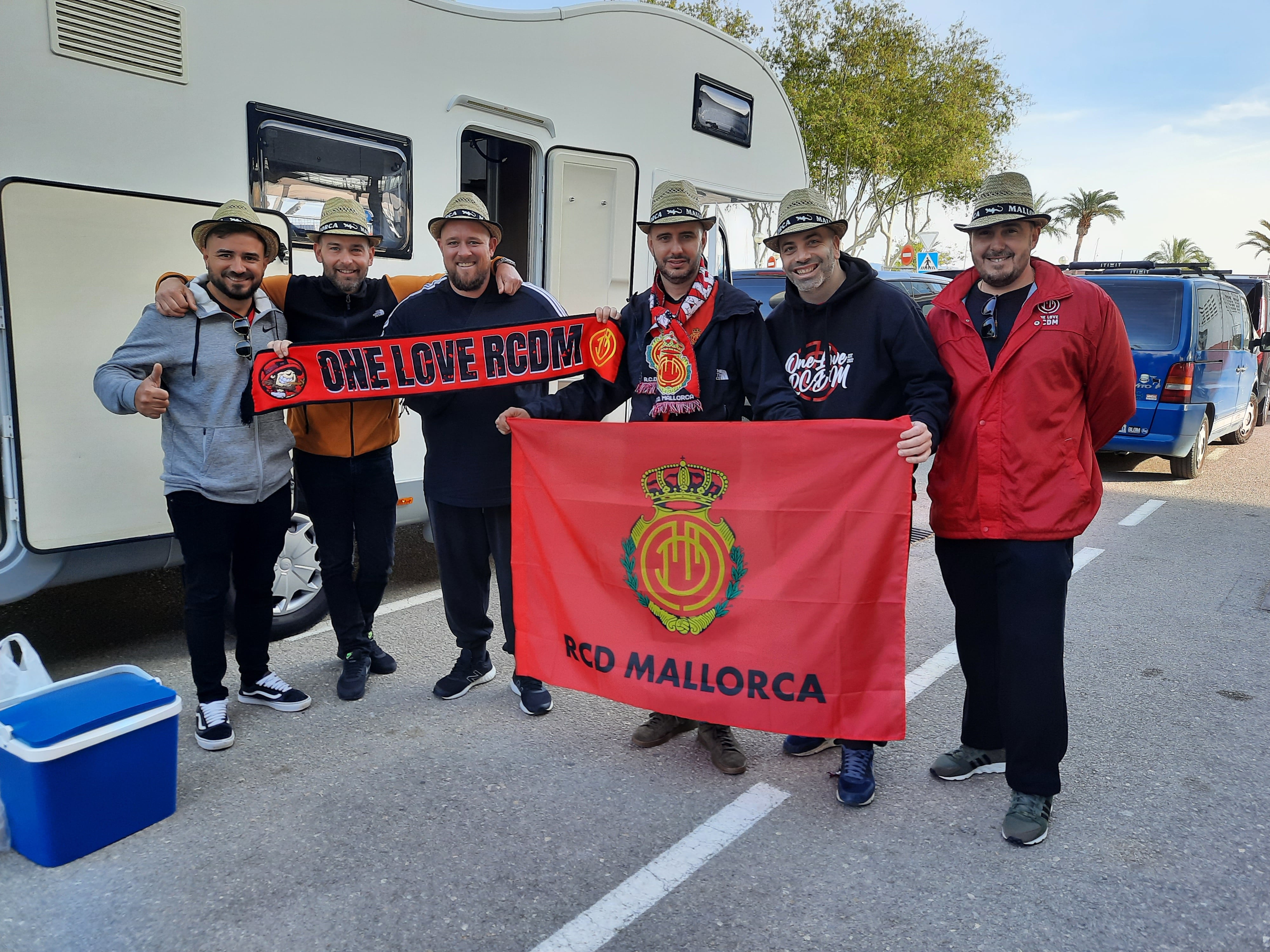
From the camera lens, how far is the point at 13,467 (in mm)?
3580

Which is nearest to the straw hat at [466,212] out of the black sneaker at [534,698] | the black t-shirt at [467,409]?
the black t-shirt at [467,409]

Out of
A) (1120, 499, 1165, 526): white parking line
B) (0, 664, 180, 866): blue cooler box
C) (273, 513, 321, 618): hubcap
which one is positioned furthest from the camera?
(1120, 499, 1165, 526): white parking line

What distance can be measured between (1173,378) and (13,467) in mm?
9906

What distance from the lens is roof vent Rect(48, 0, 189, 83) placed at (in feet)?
11.7

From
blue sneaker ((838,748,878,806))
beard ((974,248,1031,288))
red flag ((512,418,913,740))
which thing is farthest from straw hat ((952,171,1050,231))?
blue sneaker ((838,748,878,806))

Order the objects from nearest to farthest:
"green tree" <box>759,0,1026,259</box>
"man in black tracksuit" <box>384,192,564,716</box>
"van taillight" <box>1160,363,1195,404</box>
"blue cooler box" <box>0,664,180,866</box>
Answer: "blue cooler box" <box>0,664,180,866</box> < "man in black tracksuit" <box>384,192,564,716</box> < "van taillight" <box>1160,363,1195,404</box> < "green tree" <box>759,0,1026,259</box>

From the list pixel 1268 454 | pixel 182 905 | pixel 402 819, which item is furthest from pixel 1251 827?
pixel 1268 454

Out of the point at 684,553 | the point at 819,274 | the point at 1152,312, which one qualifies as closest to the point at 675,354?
the point at 819,274

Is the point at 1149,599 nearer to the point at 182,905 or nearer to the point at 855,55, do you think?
the point at 182,905

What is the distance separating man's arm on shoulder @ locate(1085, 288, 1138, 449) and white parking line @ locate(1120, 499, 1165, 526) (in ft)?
18.1

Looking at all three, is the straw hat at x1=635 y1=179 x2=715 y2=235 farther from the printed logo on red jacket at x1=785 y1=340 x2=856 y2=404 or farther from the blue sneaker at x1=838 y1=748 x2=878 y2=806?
the blue sneaker at x1=838 y1=748 x2=878 y2=806

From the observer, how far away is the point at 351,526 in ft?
13.9

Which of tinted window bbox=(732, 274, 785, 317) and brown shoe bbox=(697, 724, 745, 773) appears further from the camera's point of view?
tinted window bbox=(732, 274, 785, 317)

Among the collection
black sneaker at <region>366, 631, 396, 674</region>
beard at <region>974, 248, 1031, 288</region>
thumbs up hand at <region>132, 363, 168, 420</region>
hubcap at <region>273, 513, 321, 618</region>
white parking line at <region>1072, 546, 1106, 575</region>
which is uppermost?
beard at <region>974, 248, 1031, 288</region>
